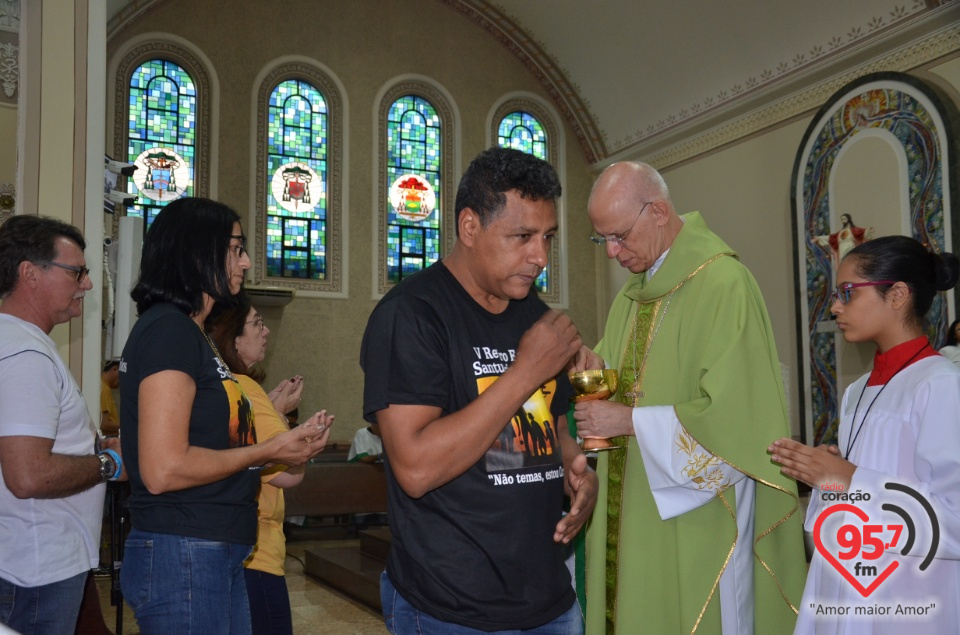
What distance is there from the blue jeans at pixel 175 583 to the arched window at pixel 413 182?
1075 cm

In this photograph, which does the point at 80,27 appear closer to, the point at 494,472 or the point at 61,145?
the point at 61,145

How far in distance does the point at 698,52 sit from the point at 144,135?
7396 millimetres

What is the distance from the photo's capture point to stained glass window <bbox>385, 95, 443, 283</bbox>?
42.6 ft

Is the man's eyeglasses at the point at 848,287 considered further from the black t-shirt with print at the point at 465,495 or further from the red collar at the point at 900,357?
the black t-shirt with print at the point at 465,495

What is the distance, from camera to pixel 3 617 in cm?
219

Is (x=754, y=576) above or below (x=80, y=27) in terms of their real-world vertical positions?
below

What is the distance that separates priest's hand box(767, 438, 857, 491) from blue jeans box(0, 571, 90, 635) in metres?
1.95

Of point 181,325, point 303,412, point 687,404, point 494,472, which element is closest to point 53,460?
point 181,325

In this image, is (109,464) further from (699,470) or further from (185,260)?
(699,470)

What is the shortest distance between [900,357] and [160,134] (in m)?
11.1

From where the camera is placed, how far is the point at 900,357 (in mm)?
2561

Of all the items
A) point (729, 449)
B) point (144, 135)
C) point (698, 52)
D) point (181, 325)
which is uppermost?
point (698, 52)

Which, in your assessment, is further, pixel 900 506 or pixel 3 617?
pixel 900 506

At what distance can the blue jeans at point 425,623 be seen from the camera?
1648 mm
